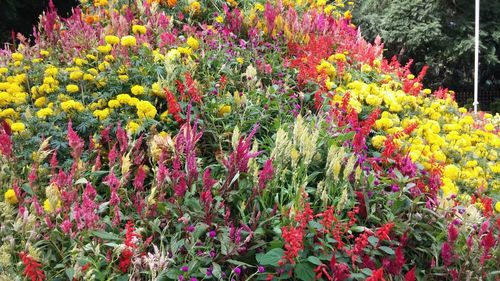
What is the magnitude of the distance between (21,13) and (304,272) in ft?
43.1

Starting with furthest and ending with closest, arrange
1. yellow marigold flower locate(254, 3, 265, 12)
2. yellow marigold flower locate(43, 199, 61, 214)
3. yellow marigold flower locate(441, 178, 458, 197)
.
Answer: yellow marigold flower locate(254, 3, 265, 12) → yellow marigold flower locate(441, 178, 458, 197) → yellow marigold flower locate(43, 199, 61, 214)

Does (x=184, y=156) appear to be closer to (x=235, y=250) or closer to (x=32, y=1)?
(x=235, y=250)

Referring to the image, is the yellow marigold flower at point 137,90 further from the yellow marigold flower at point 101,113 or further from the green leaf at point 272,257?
the green leaf at point 272,257

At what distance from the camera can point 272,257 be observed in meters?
2.20

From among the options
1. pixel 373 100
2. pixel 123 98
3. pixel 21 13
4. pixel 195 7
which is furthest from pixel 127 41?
pixel 21 13

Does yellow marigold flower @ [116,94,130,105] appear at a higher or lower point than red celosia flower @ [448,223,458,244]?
higher

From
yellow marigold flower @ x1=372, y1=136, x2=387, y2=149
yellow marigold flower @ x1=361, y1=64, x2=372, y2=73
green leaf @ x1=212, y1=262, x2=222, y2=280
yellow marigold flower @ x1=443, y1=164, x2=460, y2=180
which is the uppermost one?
green leaf @ x1=212, y1=262, x2=222, y2=280

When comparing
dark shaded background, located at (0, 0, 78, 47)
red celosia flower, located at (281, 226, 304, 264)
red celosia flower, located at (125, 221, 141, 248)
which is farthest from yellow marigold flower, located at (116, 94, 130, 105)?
dark shaded background, located at (0, 0, 78, 47)

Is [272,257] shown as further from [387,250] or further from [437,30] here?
[437,30]

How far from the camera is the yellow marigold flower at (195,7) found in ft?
16.3

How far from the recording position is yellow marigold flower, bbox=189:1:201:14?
4953 millimetres

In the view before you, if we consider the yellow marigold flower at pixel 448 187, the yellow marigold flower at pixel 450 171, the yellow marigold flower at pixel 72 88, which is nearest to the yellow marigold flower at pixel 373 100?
the yellow marigold flower at pixel 450 171

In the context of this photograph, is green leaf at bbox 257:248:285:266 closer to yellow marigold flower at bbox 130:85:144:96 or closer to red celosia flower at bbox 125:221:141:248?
red celosia flower at bbox 125:221:141:248

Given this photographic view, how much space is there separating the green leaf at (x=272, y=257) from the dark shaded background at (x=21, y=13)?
1038 centimetres
